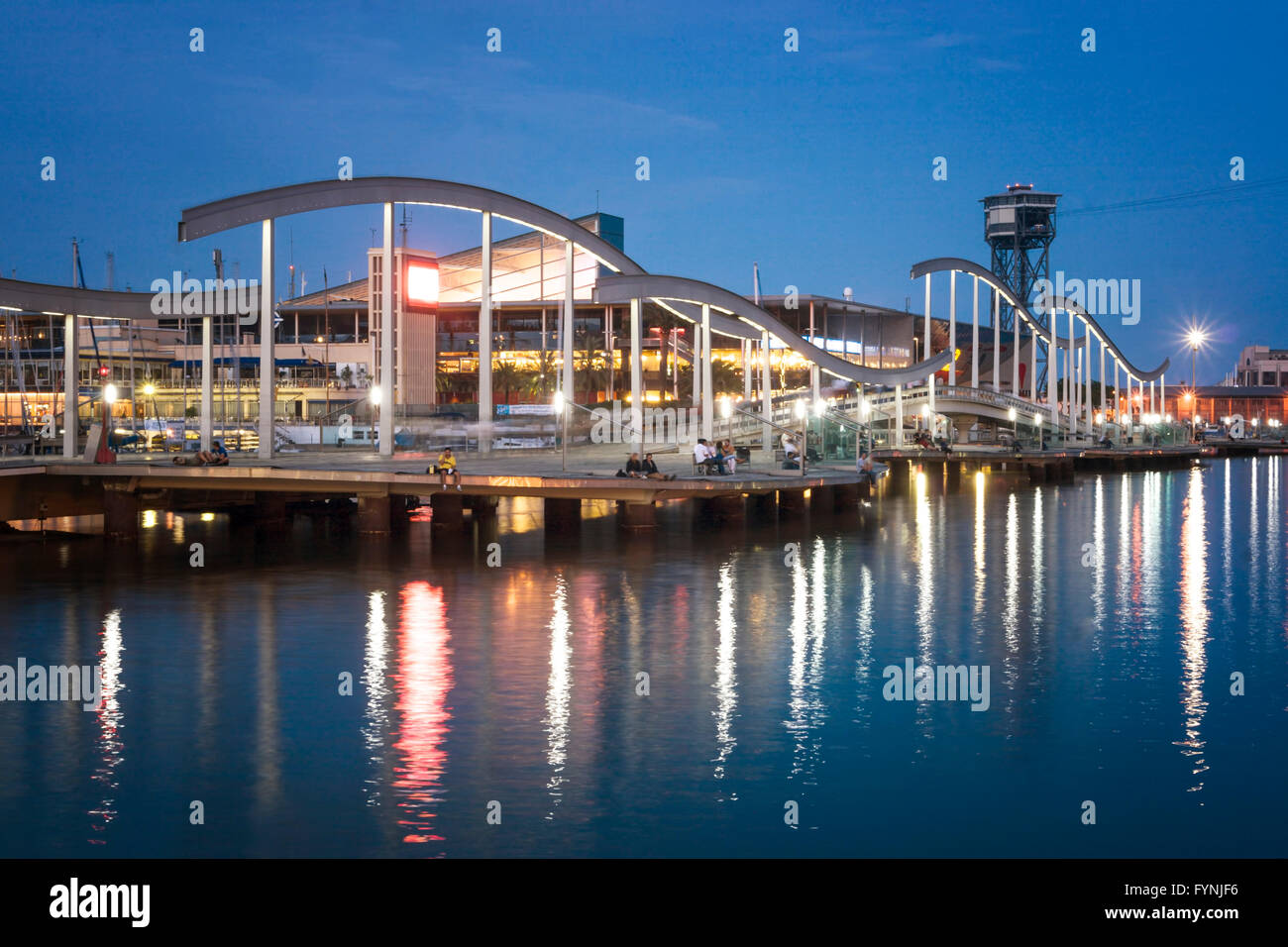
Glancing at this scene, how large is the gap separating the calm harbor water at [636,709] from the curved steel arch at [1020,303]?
4942 centimetres

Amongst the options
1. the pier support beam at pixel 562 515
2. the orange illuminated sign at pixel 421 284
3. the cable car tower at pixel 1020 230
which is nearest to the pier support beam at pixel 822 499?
the pier support beam at pixel 562 515

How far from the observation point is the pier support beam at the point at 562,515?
38875 mm

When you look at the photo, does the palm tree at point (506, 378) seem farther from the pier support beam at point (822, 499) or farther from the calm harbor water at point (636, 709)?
the calm harbor water at point (636, 709)

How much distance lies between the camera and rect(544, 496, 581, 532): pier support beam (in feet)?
128

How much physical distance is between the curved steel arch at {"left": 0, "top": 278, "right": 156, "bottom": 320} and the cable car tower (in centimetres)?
14598

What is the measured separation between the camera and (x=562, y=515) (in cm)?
3934

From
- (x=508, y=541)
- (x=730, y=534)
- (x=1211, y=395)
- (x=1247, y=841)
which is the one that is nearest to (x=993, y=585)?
(x=730, y=534)

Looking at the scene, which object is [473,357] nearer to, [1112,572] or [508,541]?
[508,541]

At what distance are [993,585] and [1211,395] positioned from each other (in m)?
184

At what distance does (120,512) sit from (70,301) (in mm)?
5822

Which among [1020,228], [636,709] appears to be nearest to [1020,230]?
[1020,228]

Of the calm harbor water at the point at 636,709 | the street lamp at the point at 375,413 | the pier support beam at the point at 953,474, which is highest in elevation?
the street lamp at the point at 375,413

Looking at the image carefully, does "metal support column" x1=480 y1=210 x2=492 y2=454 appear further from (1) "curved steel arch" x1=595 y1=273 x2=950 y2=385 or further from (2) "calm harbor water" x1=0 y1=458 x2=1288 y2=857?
(2) "calm harbor water" x1=0 y1=458 x2=1288 y2=857
